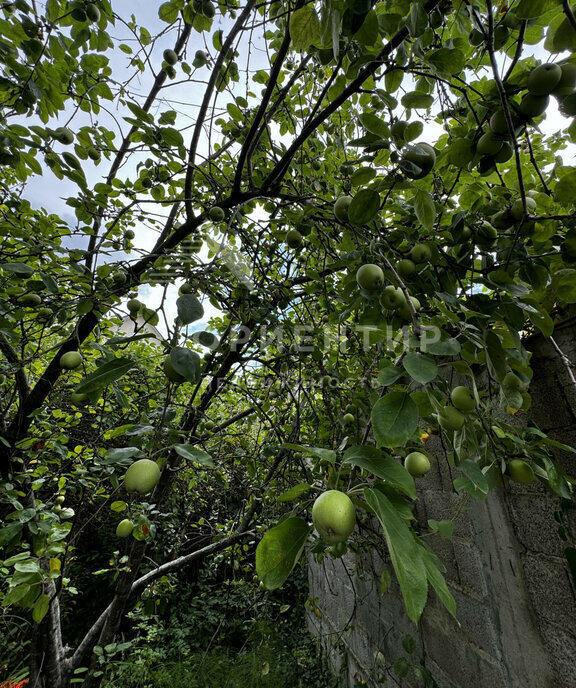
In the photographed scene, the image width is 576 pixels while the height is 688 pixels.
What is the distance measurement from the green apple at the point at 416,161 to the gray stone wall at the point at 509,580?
796mm

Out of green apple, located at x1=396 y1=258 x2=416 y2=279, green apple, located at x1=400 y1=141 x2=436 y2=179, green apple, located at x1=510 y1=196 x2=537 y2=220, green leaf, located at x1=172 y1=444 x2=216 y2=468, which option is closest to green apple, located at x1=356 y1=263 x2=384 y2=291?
green apple, located at x1=396 y1=258 x2=416 y2=279

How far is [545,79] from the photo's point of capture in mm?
703

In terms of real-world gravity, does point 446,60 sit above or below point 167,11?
below

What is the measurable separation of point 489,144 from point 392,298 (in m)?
0.41

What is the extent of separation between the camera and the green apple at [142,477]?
29.8 inches

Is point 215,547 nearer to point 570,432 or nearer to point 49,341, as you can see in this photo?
point 570,432

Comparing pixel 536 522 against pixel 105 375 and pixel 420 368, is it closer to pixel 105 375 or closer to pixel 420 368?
pixel 420 368

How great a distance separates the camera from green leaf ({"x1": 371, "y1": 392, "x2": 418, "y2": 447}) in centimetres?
59

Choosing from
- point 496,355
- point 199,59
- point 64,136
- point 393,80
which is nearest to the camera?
point 496,355

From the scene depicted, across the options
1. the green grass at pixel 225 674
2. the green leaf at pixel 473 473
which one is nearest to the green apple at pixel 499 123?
the green leaf at pixel 473 473

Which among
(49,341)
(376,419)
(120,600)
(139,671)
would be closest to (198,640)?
(139,671)

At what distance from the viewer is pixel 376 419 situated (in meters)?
0.60

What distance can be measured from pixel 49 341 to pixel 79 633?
13.6 ft

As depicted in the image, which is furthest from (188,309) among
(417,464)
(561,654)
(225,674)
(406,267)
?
(225,674)
